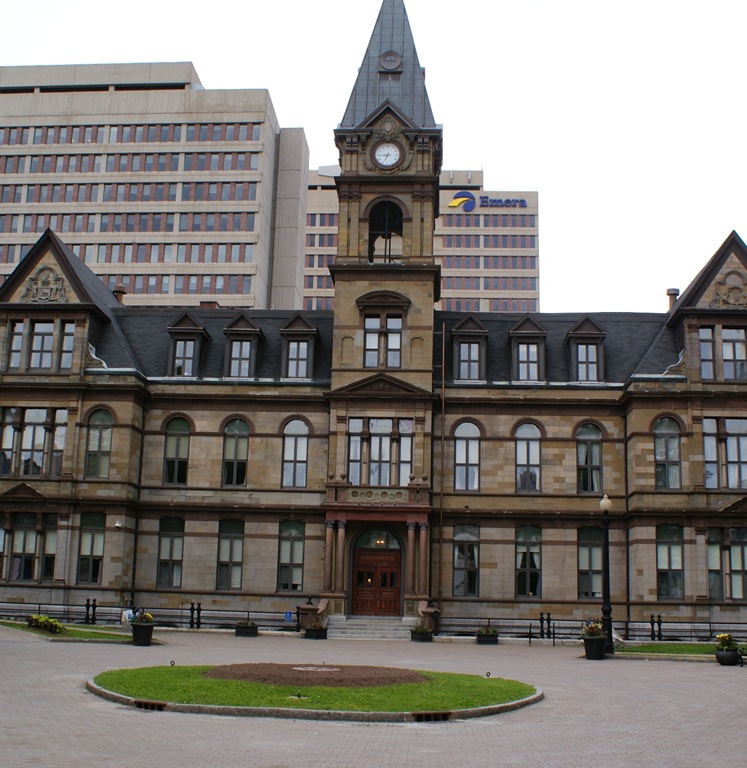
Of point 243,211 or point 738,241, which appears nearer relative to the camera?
point 738,241

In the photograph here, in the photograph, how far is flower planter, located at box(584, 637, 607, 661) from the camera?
1323 inches

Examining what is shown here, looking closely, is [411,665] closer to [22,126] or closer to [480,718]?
[480,718]

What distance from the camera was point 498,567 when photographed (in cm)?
4709

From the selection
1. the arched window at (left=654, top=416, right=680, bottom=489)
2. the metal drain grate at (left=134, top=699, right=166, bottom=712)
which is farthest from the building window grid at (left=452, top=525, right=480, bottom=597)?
the metal drain grate at (left=134, top=699, right=166, bottom=712)

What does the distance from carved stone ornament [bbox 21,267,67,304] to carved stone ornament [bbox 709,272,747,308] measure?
101ft

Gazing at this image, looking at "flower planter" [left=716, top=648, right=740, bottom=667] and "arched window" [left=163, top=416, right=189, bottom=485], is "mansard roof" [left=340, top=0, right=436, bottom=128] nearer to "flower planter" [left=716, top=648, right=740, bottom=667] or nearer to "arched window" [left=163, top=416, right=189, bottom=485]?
"arched window" [left=163, top=416, right=189, bottom=485]

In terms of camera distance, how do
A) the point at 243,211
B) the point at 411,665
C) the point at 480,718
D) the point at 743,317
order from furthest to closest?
the point at 243,211, the point at 743,317, the point at 411,665, the point at 480,718

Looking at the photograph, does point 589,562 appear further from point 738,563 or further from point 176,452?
point 176,452

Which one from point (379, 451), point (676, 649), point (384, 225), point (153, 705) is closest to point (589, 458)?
point (379, 451)

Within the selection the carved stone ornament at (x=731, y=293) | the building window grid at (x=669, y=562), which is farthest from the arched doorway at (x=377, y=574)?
the carved stone ornament at (x=731, y=293)

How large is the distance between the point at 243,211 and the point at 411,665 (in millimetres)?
81736

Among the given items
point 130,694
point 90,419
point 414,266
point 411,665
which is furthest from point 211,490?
point 130,694

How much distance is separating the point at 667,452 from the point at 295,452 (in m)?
17.2

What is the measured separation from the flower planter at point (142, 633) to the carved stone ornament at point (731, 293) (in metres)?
29.4
